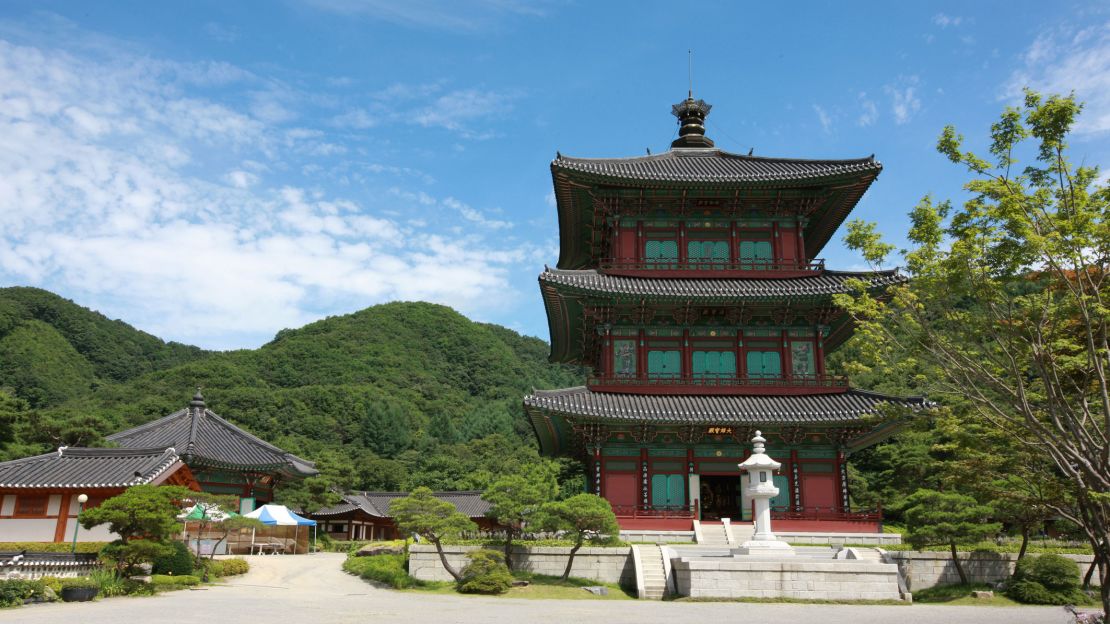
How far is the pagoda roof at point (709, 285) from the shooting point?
3058 cm

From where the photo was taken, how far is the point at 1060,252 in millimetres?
14602

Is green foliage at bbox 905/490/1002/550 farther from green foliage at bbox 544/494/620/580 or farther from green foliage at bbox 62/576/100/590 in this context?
green foliage at bbox 62/576/100/590

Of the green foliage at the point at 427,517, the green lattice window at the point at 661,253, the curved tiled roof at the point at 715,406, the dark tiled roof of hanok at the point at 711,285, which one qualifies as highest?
the green lattice window at the point at 661,253

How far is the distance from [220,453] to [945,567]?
108 feet

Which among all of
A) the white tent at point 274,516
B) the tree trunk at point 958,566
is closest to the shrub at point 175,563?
the white tent at point 274,516

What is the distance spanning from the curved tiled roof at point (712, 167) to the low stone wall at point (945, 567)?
15.1 m

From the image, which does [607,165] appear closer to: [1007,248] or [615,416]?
[615,416]

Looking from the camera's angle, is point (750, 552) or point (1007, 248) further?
point (750, 552)

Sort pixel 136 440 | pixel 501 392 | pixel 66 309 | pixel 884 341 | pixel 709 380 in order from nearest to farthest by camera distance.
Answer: pixel 884 341
pixel 709 380
pixel 136 440
pixel 66 309
pixel 501 392

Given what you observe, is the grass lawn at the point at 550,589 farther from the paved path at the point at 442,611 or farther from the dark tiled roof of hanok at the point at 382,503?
the dark tiled roof of hanok at the point at 382,503

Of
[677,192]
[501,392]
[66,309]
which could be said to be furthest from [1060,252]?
[66,309]

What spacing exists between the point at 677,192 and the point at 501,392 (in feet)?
374

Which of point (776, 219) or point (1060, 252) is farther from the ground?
point (776, 219)

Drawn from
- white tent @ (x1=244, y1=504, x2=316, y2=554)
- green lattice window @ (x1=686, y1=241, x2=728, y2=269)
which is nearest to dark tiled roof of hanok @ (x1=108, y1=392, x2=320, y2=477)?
white tent @ (x1=244, y1=504, x2=316, y2=554)
